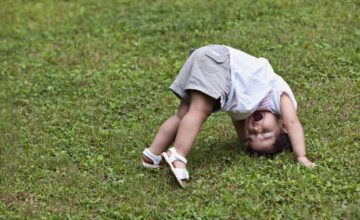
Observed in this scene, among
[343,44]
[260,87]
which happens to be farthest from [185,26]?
[260,87]

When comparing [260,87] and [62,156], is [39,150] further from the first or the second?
[260,87]

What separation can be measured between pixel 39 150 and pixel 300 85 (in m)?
2.66

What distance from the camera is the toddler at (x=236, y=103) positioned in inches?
224

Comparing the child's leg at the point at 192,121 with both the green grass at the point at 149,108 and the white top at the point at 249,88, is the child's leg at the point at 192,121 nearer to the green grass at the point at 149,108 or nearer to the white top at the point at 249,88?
the white top at the point at 249,88

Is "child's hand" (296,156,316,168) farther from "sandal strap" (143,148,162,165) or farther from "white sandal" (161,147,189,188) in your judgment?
"sandal strap" (143,148,162,165)

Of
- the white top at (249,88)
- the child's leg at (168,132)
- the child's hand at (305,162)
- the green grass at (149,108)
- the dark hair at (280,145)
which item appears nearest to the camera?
the green grass at (149,108)

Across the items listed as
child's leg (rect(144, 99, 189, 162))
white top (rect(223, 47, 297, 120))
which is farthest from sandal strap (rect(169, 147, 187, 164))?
white top (rect(223, 47, 297, 120))

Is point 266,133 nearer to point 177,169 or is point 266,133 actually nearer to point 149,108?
point 177,169

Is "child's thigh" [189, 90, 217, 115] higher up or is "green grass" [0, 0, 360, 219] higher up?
"child's thigh" [189, 90, 217, 115]

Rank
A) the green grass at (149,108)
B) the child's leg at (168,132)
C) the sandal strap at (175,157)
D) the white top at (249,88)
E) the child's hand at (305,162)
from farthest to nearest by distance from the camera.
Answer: the child's leg at (168,132) < the white top at (249,88) < the sandal strap at (175,157) < the child's hand at (305,162) < the green grass at (149,108)

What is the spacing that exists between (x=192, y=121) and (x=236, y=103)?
1.16 ft

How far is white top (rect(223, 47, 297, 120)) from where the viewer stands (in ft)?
19.0

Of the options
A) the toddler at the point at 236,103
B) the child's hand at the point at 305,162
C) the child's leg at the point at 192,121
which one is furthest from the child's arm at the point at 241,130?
the child's hand at the point at 305,162

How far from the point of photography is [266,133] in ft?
19.2
